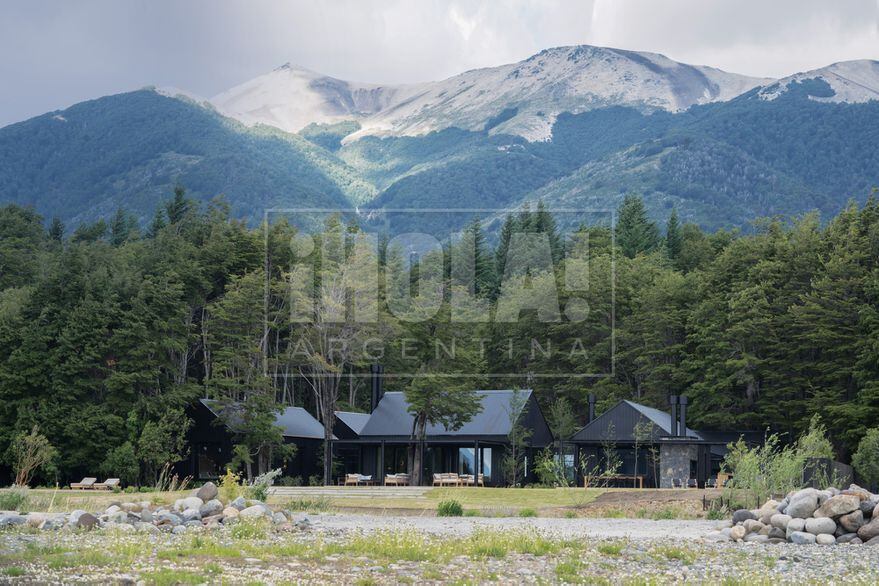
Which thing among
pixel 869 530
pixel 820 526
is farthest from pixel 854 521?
pixel 820 526

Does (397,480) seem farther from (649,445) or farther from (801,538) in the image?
(801,538)

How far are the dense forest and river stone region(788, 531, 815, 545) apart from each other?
22.8 meters

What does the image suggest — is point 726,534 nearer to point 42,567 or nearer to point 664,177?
point 42,567

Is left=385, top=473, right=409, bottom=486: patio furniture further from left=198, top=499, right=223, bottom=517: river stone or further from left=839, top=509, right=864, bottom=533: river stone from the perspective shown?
left=839, top=509, right=864, bottom=533: river stone

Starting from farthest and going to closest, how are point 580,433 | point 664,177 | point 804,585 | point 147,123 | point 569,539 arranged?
point 147,123 → point 664,177 → point 580,433 → point 569,539 → point 804,585

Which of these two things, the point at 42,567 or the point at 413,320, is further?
the point at 413,320

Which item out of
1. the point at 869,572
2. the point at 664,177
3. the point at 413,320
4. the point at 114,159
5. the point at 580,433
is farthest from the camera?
the point at 114,159

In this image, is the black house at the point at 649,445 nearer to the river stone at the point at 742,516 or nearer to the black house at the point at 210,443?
the black house at the point at 210,443

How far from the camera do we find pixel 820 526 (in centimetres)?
1570

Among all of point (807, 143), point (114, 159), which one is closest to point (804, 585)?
point (807, 143)

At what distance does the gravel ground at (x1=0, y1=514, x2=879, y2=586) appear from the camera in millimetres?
11055

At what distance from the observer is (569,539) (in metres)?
15.3

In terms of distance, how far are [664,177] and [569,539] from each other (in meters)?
138

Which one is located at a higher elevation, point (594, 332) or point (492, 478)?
point (594, 332)
